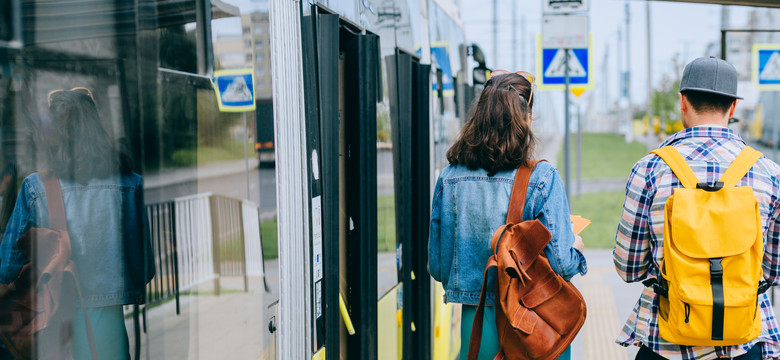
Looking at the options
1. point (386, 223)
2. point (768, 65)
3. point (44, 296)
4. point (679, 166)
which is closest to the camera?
point (44, 296)

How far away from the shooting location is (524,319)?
2.59m

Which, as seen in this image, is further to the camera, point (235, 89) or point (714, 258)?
point (714, 258)

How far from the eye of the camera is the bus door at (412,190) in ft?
12.7

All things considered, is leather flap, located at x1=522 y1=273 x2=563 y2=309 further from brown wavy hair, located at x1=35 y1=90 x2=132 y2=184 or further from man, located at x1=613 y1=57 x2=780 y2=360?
brown wavy hair, located at x1=35 y1=90 x2=132 y2=184

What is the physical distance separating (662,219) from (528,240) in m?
0.46

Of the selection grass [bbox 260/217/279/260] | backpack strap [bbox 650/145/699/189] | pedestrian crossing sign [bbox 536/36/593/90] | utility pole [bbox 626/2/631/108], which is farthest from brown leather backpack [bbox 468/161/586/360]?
utility pole [bbox 626/2/631/108]

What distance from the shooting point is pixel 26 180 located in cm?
115

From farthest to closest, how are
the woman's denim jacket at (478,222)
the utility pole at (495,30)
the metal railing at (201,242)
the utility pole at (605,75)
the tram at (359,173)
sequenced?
the utility pole at (605,75) → the utility pole at (495,30) → the woman's denim jacket at (478,222) → the tram at (359,173) → the metal railing at (201,242)

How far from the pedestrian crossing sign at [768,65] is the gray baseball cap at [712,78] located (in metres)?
6.42

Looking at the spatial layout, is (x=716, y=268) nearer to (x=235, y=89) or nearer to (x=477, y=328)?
(x=477, y=328)

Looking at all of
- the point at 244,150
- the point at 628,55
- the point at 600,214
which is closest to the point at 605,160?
the point at 628,55

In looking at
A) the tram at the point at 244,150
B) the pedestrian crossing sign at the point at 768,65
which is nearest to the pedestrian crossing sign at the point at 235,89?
the tram at the point at 244,150

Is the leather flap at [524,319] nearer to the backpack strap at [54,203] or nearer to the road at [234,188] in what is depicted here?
the road at [234,188]

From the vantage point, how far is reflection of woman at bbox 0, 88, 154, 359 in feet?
3.82
